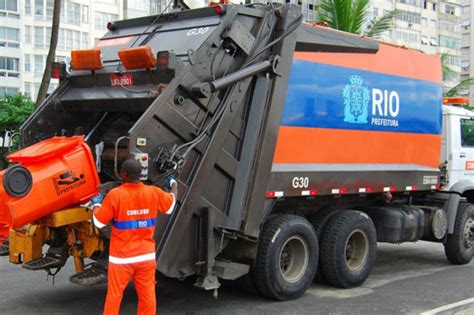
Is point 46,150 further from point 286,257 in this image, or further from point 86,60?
point 286,257

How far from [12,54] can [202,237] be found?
42.7 meters

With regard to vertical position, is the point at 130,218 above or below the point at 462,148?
below

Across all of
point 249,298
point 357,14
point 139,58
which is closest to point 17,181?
point 139,58

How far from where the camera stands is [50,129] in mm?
6535

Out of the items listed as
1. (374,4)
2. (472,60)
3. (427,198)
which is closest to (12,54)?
(374,4)

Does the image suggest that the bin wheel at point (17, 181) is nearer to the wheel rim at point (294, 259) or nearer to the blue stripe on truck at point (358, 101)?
the blue stripe on truck at point (358, 101)

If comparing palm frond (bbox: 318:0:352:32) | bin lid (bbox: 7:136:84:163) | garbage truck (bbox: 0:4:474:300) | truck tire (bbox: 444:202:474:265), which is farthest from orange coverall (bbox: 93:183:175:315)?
palm frond (bbox: 318:0:352:32)

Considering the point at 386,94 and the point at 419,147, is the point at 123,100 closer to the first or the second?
the point at 386,94

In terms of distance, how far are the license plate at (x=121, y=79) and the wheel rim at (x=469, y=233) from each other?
571cm

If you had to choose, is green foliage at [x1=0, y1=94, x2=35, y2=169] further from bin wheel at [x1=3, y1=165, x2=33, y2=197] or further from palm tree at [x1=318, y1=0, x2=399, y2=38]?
bin wheel at [x1=3, y1=165, x2=33, y2=197]

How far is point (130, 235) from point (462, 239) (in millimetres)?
5947

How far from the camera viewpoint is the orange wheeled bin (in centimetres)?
504

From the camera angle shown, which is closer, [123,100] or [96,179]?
[96,179]

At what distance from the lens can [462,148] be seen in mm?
9266
